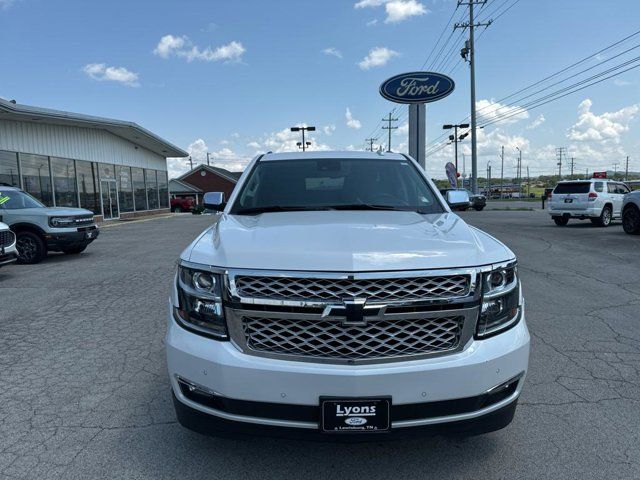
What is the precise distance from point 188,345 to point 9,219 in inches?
408

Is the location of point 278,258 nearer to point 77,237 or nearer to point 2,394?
point 2,394

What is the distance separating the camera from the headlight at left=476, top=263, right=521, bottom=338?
2320 millimetres

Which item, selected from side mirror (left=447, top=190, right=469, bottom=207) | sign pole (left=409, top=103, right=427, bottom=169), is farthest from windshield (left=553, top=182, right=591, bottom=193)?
side mirror (left=447, top=190, right=469, bottom=207)

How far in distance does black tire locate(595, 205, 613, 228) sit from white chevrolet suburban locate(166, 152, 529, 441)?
1798cm

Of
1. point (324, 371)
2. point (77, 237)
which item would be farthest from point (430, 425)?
point (77, 237)

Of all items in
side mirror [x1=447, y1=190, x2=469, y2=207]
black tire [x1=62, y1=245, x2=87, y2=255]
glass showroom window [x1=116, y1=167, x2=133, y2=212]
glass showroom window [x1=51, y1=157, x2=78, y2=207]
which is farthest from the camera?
glass showroom window [x1=116, y1=167, x2=133, y2=212]

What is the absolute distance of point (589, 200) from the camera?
1731 centimetres

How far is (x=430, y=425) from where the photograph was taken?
2.21 metres

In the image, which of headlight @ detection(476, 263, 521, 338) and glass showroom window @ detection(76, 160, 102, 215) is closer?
headlight @ detection(476, 263, 521, 338)

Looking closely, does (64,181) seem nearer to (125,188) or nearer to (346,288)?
(125,188)

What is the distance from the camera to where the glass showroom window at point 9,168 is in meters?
19.4

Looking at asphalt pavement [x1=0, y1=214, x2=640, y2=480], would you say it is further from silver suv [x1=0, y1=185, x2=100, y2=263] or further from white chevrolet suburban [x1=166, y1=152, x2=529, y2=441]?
silver suv [x1=0, y1=185, x2=100, y2=263]

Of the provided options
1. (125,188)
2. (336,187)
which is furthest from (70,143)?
(336,187)

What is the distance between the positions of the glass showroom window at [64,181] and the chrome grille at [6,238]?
1615 cm
